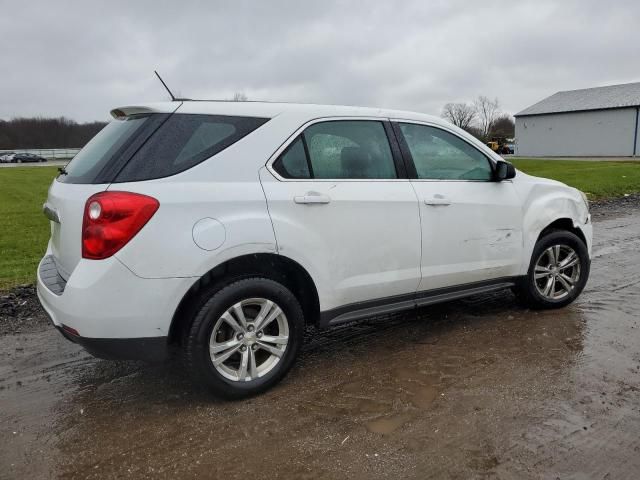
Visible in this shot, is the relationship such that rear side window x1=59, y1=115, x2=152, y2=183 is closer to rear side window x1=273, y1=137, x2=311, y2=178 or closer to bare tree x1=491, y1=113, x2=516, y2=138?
rear side window x1=273, y1=137, x2=311, y2=178

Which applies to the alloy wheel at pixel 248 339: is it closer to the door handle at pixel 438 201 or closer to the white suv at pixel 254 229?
the white suv at pixel 254 229

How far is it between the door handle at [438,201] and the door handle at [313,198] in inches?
34.4

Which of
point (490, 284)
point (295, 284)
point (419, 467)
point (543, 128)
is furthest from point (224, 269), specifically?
point (543, 128)

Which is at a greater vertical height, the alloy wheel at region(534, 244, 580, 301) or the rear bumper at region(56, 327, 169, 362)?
the rear bumper at region(56, 327, 169, 362)

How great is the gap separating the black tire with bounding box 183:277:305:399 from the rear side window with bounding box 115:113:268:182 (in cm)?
78

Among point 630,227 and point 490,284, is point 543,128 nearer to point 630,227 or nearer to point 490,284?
point 630,227

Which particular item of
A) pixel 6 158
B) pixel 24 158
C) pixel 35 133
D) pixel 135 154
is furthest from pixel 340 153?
pixel 35 133

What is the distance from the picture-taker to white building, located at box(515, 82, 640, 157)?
46.3 m

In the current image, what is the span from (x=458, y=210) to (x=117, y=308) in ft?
8.42

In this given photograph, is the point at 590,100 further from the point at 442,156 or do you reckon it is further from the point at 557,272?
the point at 442,156

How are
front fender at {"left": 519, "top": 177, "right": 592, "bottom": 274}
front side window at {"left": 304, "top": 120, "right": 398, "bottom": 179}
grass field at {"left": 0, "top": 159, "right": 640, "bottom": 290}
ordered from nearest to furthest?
front side window at {"left": 304, "top": 120, "right": 398, "bottom": 179}
front fender at {"left": 519, "top": 177, "right": 592, "bottom": 274}
grass field at {"left": 0, "top": 159, "right": 640, "bottom": 290}

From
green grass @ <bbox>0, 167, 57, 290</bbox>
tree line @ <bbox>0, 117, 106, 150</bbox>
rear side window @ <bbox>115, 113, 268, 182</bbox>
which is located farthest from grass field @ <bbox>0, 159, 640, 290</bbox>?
tree line @ <bbox>0, 117, 106, 150</bbox>

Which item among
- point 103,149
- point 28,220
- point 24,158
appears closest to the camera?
point 103,149

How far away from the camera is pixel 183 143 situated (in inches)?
124
